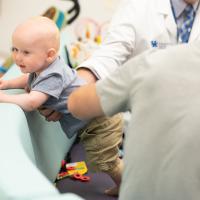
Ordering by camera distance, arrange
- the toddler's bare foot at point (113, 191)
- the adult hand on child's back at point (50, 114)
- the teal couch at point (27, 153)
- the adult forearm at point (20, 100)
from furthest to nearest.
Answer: the toddler's bare foot at point (113, 191) < the adult hand on child's back at point (50, 114) < the adult forearm at point (20, 100) < the teal couch at point (27, 153)

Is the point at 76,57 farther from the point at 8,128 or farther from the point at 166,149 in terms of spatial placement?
the point at 166,149

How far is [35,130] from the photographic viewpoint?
133cm

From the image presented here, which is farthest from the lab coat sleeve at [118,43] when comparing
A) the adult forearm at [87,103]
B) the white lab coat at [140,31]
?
the adult forearm at [87,103]

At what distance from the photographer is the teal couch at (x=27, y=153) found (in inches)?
29.2

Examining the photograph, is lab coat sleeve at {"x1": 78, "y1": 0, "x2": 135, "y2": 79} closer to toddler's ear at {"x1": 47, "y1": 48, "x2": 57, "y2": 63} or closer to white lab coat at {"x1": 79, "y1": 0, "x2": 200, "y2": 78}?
white lab coat at {"x1": 79, "y1": 0, "x2": 200, "y2": 78}

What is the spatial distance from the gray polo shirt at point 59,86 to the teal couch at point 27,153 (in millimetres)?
88

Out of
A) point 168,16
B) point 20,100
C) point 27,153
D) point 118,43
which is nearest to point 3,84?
point 20,100

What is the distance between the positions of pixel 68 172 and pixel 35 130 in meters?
0.42

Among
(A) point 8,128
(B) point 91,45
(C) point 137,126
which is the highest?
(C) point 137,126

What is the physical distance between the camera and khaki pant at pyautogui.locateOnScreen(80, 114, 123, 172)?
4.42ft

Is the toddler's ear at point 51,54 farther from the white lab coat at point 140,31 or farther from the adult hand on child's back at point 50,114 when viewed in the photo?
the white lab coat at point 140,31

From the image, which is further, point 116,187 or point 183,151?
point 116,187

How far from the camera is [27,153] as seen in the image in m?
1.11

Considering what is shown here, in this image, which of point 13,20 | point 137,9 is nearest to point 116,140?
point 137,9
